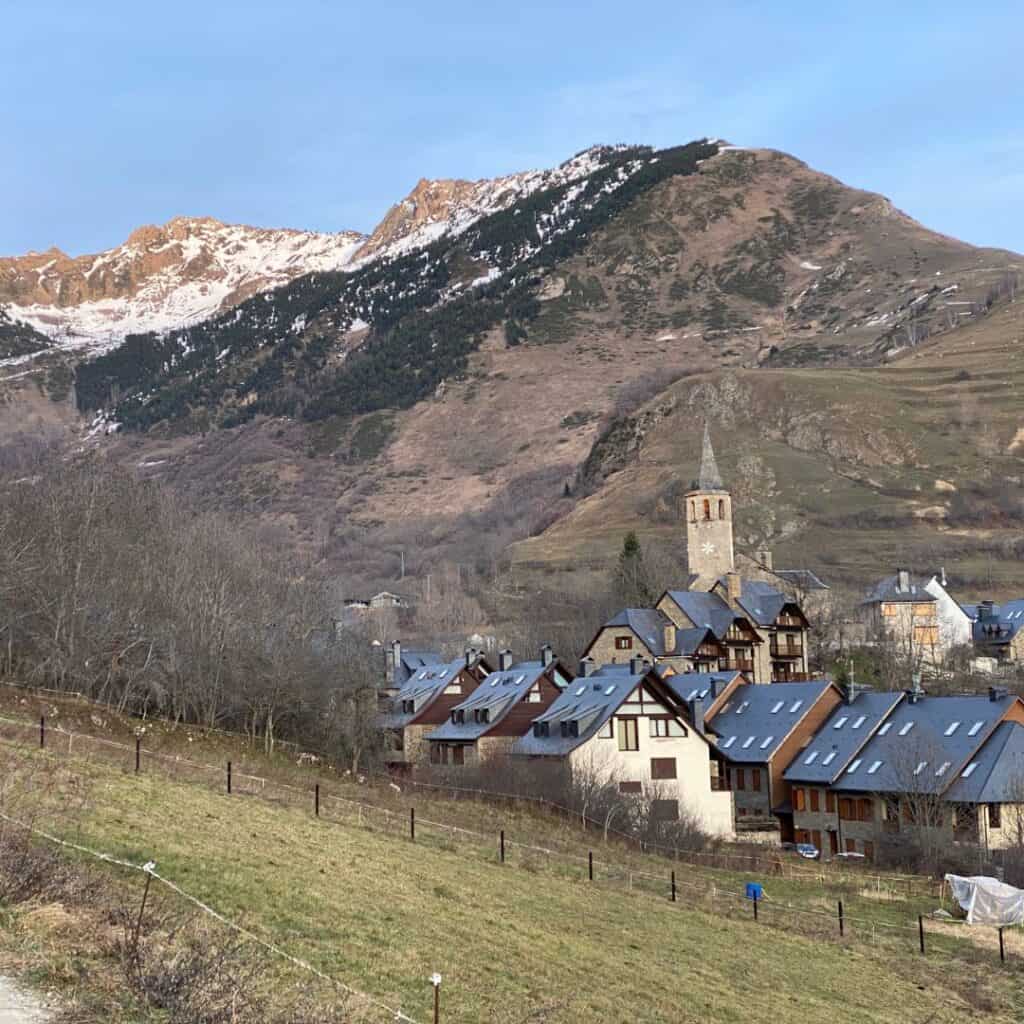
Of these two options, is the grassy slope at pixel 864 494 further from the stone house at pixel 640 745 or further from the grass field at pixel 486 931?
Result: the grass field at pixel 486 931

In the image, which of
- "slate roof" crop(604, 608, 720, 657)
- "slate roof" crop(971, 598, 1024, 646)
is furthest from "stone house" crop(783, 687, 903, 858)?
"slate roof" crop(971, 598, 1024, 646)

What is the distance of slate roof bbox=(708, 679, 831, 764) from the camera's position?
72.9 meters

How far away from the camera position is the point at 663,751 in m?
66.6

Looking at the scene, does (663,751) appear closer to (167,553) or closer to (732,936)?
(167,553)

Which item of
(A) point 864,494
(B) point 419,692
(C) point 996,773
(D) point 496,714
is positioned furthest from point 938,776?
(A) point 864,494

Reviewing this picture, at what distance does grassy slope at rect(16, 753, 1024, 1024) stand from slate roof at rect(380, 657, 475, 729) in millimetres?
48669

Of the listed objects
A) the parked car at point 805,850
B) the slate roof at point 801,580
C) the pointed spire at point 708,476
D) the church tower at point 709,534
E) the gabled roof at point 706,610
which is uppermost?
the pointed spire at point 708,476

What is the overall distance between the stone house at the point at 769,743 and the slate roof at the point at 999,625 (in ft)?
149

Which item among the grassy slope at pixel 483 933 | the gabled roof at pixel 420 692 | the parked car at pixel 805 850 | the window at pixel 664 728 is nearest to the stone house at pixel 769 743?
the parked car at pixel 805 850

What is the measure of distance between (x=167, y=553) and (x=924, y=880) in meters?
35.5

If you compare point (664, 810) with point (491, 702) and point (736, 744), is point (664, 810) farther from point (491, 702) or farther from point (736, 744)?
point (491, 702)

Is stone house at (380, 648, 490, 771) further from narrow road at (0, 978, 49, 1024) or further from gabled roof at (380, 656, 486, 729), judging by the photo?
narrow road at (0, 978, 49, 1024)

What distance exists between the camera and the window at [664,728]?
66.8 meters

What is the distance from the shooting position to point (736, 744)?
2943 inches
